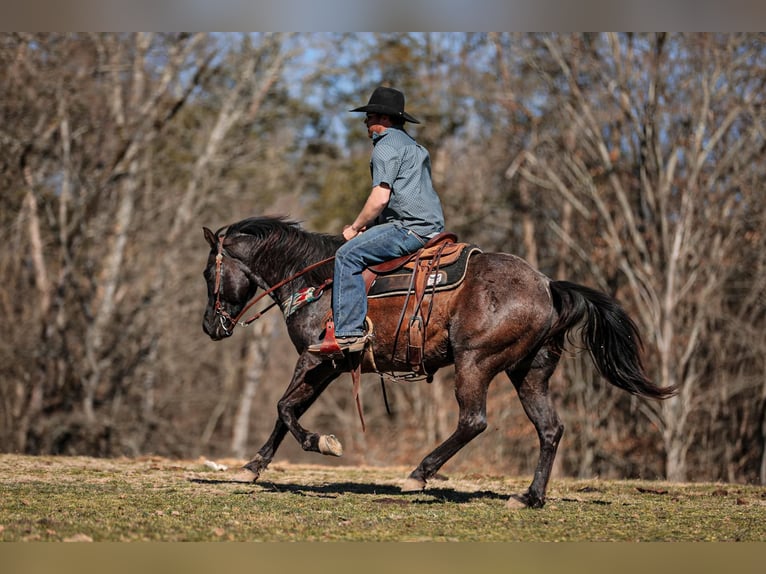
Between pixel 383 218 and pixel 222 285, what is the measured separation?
176 cm

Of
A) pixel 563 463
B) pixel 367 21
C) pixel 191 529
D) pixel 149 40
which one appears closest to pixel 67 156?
pixel 149 40

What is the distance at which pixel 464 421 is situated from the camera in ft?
25.7

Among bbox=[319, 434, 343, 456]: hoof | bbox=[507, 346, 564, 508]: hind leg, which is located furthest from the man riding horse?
bbox=[507, 346, 564, 508]: hind leg

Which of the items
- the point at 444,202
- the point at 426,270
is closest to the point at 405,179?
the point at 426,270

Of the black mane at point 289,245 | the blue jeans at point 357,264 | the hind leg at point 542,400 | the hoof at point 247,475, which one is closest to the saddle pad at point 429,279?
the blue jeans at point 357,264

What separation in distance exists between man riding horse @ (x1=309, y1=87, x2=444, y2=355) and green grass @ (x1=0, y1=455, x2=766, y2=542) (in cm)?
155

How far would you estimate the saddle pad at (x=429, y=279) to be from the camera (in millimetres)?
8055

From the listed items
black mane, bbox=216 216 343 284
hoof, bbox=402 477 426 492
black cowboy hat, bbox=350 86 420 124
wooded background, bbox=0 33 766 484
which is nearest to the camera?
hoof, bbox=402 477 426 492

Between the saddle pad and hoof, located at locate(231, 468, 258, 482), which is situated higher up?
the saddle pad

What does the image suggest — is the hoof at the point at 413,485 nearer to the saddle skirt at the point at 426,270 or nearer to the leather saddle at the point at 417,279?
the leather saddle at the point at 417,279

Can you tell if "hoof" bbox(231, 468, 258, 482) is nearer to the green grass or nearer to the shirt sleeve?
the green grass

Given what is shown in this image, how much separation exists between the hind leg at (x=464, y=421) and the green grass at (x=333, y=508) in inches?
10.3

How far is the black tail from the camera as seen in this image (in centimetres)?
806

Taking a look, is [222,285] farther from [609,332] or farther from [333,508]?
[609,332]
